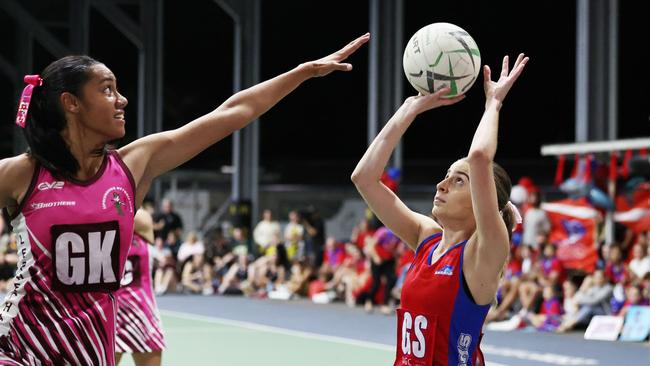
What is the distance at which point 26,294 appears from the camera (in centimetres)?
336

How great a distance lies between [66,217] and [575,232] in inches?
392

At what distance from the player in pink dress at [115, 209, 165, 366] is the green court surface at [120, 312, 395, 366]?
3.11 m

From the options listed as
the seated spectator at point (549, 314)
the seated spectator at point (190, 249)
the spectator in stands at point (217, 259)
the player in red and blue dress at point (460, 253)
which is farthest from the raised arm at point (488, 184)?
the seated spectator at point (190, 249)

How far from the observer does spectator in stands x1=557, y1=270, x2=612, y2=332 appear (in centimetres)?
1165

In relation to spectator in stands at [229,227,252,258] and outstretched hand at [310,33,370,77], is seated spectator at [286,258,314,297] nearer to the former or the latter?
spectator in stands at [229,227,252,258]

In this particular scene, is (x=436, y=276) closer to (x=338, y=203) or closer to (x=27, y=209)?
(x=27, y=209)

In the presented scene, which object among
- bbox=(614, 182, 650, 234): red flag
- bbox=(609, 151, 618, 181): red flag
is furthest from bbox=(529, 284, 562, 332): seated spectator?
bbox=(609, 151, 618, 181): red flag

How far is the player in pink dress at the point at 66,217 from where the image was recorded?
10.9ft

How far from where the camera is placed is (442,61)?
4.18 m

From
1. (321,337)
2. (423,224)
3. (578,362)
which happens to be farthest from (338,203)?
(423,224)

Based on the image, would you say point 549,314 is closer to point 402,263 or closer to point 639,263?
point 639,263

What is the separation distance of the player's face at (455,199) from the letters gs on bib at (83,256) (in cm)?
113

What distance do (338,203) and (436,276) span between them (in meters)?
18.9

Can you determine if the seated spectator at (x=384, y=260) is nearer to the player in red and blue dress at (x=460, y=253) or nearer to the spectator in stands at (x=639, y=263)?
the spectator in stands at (x=639, y=263)
